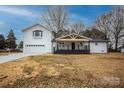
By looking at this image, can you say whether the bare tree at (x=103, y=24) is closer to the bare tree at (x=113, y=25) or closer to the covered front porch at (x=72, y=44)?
the bare tree at (x=113, y=25)

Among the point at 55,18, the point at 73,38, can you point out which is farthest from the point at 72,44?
the point at 55,18

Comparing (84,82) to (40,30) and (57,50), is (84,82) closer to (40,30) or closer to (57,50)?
(57,50)

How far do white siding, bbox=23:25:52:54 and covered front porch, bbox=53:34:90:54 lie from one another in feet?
2.79

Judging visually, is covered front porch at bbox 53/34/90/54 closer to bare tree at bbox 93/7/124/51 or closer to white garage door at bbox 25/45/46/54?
white garage door at bbox 25/45/46/54

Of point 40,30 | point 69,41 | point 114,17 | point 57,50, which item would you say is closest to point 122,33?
point 114,17

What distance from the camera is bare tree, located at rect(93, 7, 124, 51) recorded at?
21.0 m

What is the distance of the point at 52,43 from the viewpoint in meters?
22.5

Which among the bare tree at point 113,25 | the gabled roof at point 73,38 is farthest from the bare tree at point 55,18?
the bare tree at point 113,25

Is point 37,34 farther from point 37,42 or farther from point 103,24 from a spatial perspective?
point 103,24

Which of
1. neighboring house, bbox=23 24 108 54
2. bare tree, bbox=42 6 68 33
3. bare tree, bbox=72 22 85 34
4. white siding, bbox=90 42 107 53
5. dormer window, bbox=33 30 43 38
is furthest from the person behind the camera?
bare tree, bbox=72 22 85 34

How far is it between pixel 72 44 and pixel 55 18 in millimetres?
3626

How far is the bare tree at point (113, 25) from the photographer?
21.0 metres

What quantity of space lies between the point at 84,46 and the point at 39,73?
14.0 metres

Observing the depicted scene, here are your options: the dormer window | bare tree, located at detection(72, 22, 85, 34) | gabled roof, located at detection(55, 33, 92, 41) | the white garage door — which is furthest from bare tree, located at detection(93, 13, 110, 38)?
the white garage door
